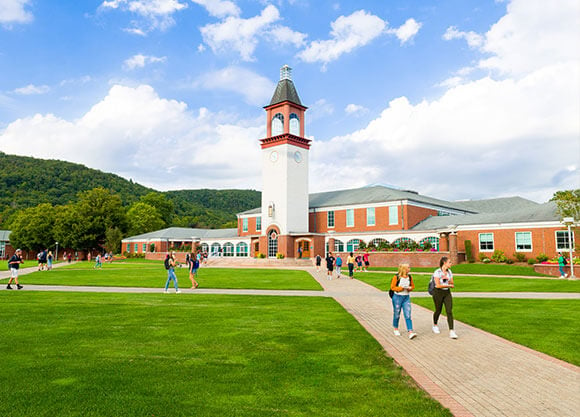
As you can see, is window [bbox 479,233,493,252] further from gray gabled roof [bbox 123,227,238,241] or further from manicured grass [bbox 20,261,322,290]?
gray gabled roof [bbox 123,227,238,241]

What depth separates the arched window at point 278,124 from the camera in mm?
53219

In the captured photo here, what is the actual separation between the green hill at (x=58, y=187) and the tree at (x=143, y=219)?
634 inches

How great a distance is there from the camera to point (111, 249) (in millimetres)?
70562

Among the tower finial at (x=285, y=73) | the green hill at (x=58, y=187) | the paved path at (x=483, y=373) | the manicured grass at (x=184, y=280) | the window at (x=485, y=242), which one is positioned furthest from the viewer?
the green hill at (x=58, y=187)

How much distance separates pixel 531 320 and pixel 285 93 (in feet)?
147

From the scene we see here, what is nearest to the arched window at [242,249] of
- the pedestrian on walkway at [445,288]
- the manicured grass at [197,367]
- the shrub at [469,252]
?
the shrub at [469,252]

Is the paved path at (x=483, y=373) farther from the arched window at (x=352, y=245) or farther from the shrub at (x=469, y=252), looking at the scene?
the arched window at (x=352, y=245)

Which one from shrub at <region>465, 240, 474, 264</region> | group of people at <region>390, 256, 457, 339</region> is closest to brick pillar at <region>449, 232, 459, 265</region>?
shrub at <region>465, 240, 474, 264</region>

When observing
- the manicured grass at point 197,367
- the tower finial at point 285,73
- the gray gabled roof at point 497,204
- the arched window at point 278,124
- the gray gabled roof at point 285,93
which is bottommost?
the manicured grass at point 197,367

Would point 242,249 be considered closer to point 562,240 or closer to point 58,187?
point 562,240

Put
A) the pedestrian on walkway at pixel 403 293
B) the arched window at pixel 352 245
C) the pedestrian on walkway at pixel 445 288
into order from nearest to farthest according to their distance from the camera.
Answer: the pedestrian on walkway at pixel 445 288 < the pedestrian on walkway at pixel 403 293 < the arched window at pixel 352 245

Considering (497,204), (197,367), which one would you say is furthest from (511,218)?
(197,367)

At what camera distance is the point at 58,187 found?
104688 mm

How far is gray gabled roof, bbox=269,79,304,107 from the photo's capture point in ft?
173
